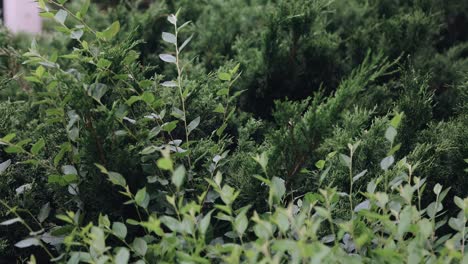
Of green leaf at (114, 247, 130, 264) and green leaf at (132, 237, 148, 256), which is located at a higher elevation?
green leaf at (114, 247, 130, 264)

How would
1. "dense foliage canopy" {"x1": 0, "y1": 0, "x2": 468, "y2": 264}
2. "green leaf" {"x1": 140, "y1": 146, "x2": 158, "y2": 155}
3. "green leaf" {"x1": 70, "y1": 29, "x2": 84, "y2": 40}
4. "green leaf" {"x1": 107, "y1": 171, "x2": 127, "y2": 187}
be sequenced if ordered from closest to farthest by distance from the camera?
1. "dense foliage canopy" {"x1": 0, "y1": 0, "x2": 468, "y2": 264}
2. "green leaf" {"x1": 107, "y1": 171, "x2": 127, "y2": 187}
3. "green leaf" {"x1": 140, "y1": 146, "x2": 158, "y2": 155}
4. "green leaf" {"x1": 70, "y1": 29, "x2": 84, "y2": 40}

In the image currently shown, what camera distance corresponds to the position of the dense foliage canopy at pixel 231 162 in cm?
140

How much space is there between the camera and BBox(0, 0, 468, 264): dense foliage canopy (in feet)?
4.58

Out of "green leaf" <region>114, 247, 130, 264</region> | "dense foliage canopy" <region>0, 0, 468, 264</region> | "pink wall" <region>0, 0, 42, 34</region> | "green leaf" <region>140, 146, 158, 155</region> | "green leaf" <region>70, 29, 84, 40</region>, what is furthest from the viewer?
"pink wall" <region>0, 0, 42, 34</region>

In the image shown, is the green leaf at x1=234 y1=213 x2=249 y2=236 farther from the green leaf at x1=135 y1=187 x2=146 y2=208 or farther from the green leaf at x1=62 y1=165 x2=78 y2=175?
the green leaf at x1=62 y1=165 x2=78 y2=175

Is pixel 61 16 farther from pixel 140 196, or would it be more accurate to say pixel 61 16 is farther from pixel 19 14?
pixel 19 14

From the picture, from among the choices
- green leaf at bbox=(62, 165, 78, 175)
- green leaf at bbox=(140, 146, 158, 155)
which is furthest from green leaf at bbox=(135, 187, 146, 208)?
green leaf at bbox=(62, 165, 78, 175)

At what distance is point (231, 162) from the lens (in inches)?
74.2

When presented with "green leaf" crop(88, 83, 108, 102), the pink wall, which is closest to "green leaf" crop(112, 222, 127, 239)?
"green leaf" crop(88, 83, 108, 102)

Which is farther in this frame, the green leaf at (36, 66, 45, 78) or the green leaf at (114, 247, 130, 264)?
the green leaf at (36, 66, 45, 78)

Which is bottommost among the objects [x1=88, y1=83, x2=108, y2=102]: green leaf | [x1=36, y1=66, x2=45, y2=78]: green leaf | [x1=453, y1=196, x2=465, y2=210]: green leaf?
[x1=453, y1=196, x2=465, y2=210]: green leaf

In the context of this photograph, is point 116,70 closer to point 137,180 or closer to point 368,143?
point 137,180

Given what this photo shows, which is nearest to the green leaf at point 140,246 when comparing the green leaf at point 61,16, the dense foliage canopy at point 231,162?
the dense foliage canopy at point 231,162

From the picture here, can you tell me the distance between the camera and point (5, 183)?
191 centimetres
